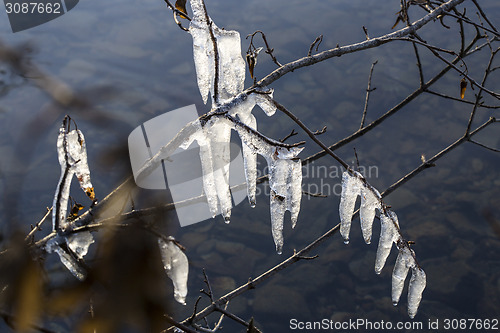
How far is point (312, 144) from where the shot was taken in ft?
17.9

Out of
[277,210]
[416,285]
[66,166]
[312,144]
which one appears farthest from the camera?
[312,144]

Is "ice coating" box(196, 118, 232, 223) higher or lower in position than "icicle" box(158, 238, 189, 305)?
higher

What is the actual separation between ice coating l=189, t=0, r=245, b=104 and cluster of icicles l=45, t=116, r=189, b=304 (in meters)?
0.35

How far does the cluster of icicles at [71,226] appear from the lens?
1.02 metres

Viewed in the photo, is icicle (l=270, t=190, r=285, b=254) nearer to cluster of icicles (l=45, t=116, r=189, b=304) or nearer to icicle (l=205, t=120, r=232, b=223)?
icicle (l=205, t=120, r=232, b=223)

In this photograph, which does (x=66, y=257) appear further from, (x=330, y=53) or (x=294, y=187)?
(x=330, y=53)

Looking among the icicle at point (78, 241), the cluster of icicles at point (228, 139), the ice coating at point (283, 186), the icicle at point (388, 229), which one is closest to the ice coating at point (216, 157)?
the cluster of icicles at point (228, 139)

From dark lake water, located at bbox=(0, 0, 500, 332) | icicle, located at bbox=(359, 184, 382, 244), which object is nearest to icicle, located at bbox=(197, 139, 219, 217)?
icicle, located at bbox=(359, 184, 382, 244)

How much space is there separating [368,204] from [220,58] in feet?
1.97

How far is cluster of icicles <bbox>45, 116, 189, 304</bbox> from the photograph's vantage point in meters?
1.02

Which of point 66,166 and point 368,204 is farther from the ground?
point 66,166

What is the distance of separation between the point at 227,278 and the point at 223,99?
4030 mm

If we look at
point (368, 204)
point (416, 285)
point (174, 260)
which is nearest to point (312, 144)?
point (416, 285)

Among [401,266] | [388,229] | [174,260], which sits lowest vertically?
[401,266]
